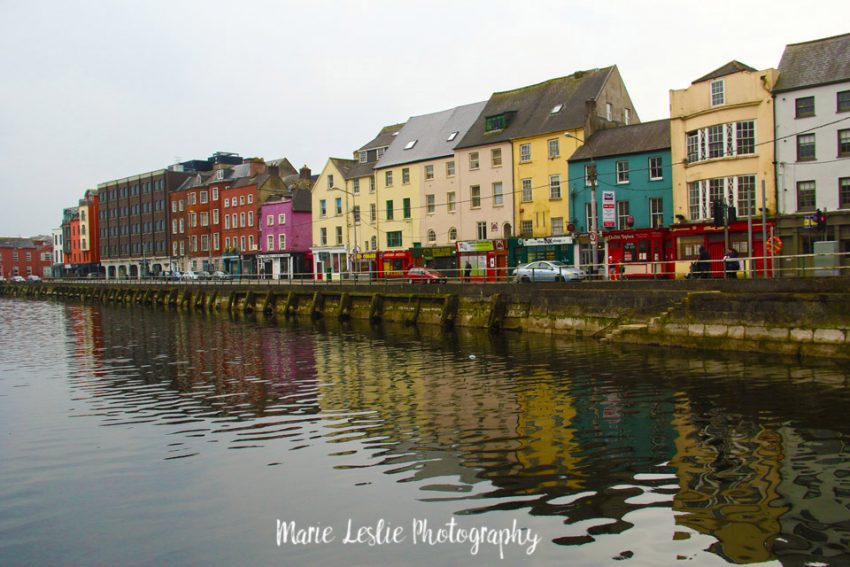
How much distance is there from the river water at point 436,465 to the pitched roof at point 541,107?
36.9 m

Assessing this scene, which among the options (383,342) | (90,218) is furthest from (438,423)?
(90,218)

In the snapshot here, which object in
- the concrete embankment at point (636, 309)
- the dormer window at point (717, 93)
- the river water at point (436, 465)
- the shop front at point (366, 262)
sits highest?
the dormer window at point (717, 93)

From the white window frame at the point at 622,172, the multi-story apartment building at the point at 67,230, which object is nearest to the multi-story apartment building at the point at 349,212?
the white window frame at the point at 622,172

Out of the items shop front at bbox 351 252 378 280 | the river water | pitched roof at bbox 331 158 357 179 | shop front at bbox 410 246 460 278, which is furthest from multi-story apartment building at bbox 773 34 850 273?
pitched roof at bbox 331 158 357 179

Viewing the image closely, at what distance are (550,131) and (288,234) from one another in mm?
43531

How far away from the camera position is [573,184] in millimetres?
55344

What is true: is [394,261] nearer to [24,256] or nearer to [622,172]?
[622,172]

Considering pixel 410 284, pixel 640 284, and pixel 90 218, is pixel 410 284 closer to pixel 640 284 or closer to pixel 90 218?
pixel 640 284

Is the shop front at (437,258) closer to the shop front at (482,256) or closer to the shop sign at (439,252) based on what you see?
the shop sign at (439,252)

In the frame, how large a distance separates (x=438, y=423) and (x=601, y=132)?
4476cm

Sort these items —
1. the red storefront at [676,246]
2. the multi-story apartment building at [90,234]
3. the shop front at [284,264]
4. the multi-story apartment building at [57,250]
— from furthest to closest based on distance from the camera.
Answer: the multi-story apartment building at [57,250]
the multi-story apartment building at [90,234]
the shop front at [284,264]
the red storefront at [676,246]

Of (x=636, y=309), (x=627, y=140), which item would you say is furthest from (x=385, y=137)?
(x=636, y=309)

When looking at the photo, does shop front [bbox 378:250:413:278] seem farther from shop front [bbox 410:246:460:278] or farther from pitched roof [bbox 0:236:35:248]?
pitched roof [bbox 0:236:35:248]

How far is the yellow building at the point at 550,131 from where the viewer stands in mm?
56656
